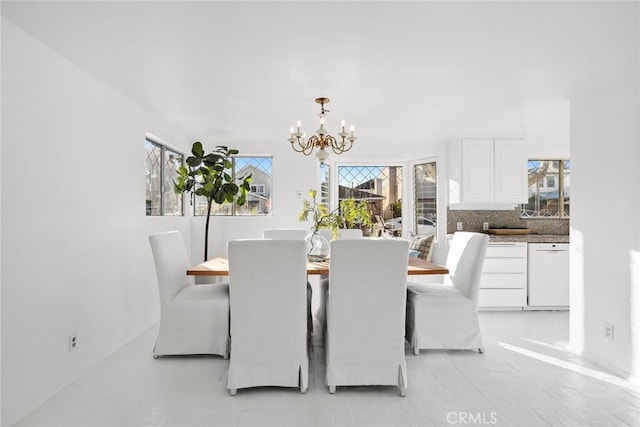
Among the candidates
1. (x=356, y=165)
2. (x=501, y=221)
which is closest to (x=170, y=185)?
(x=356, y=165)

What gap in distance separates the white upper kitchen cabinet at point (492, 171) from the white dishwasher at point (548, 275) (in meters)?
0.69

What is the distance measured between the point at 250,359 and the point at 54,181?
1701 mm

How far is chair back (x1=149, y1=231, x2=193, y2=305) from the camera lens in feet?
10.7

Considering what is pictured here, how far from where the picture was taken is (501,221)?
5.74m

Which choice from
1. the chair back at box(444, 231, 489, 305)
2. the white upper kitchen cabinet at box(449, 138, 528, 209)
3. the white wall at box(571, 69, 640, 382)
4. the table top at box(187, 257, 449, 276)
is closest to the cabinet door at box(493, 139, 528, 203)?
the white upper kitchen cabinet at box(449, 138, 528, 209)

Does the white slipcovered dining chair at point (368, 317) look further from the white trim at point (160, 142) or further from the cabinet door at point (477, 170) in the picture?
the cabinet door at point (477, 170)

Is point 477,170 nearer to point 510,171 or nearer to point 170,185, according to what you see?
point 510,171

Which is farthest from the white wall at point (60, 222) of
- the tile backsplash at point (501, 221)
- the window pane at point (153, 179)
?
the tile backsplash at point (501, 221)

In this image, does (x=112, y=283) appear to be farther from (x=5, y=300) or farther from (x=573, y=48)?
(x=573, y=48)

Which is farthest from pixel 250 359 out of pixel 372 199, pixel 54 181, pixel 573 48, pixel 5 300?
pixel 372 199

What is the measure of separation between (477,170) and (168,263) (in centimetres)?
393

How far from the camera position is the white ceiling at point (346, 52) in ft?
7.02

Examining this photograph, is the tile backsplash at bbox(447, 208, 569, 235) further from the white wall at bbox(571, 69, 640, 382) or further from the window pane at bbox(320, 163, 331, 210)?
the white wall at bbox(571, 69, 640, 382)

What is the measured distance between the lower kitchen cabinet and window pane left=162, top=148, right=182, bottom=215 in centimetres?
393
